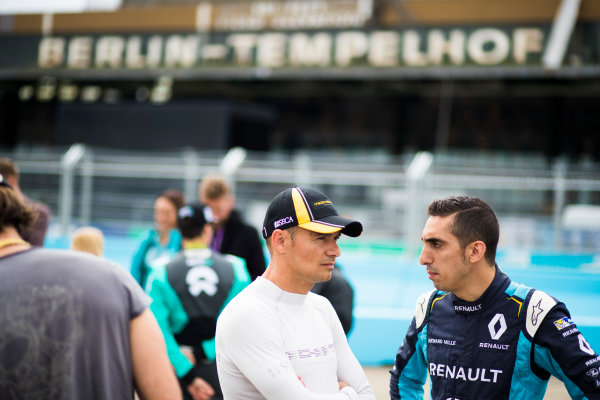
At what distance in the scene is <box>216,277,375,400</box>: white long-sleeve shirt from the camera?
2484 millimetres

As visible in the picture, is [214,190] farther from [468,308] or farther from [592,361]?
[592,361]

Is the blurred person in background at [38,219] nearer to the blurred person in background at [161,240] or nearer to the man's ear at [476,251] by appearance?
the blurred person in background at [161,240]

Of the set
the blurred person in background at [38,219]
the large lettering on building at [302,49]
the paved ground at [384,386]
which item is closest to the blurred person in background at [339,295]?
the paved ground at [384,386]

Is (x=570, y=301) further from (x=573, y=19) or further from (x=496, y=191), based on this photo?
(x=573, y=19)

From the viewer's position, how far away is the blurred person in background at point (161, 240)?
6.05 m

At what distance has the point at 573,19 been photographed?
1602cm

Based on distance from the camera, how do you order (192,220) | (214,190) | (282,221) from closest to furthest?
(282,221) → (192,220) → (214,190)

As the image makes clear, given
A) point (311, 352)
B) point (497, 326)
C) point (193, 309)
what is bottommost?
point (193, 309)

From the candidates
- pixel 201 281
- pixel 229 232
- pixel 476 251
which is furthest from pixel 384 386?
pixel 476 251

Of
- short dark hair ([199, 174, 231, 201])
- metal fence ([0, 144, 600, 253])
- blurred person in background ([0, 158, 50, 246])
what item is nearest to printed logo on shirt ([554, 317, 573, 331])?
short dark hair ([199, 174, 231, 201])

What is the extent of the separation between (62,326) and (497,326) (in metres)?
1.60

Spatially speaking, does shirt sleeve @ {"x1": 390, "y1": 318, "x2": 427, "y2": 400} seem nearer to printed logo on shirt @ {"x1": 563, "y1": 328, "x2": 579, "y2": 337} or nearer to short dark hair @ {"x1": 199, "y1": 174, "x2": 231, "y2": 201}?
printed logo on shirt @ {"x1": 563, "y1": 328, "x2": 579, "y2": 337}

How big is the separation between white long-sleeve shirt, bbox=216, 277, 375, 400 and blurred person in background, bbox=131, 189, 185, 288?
3.43 metres

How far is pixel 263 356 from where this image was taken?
250cm
